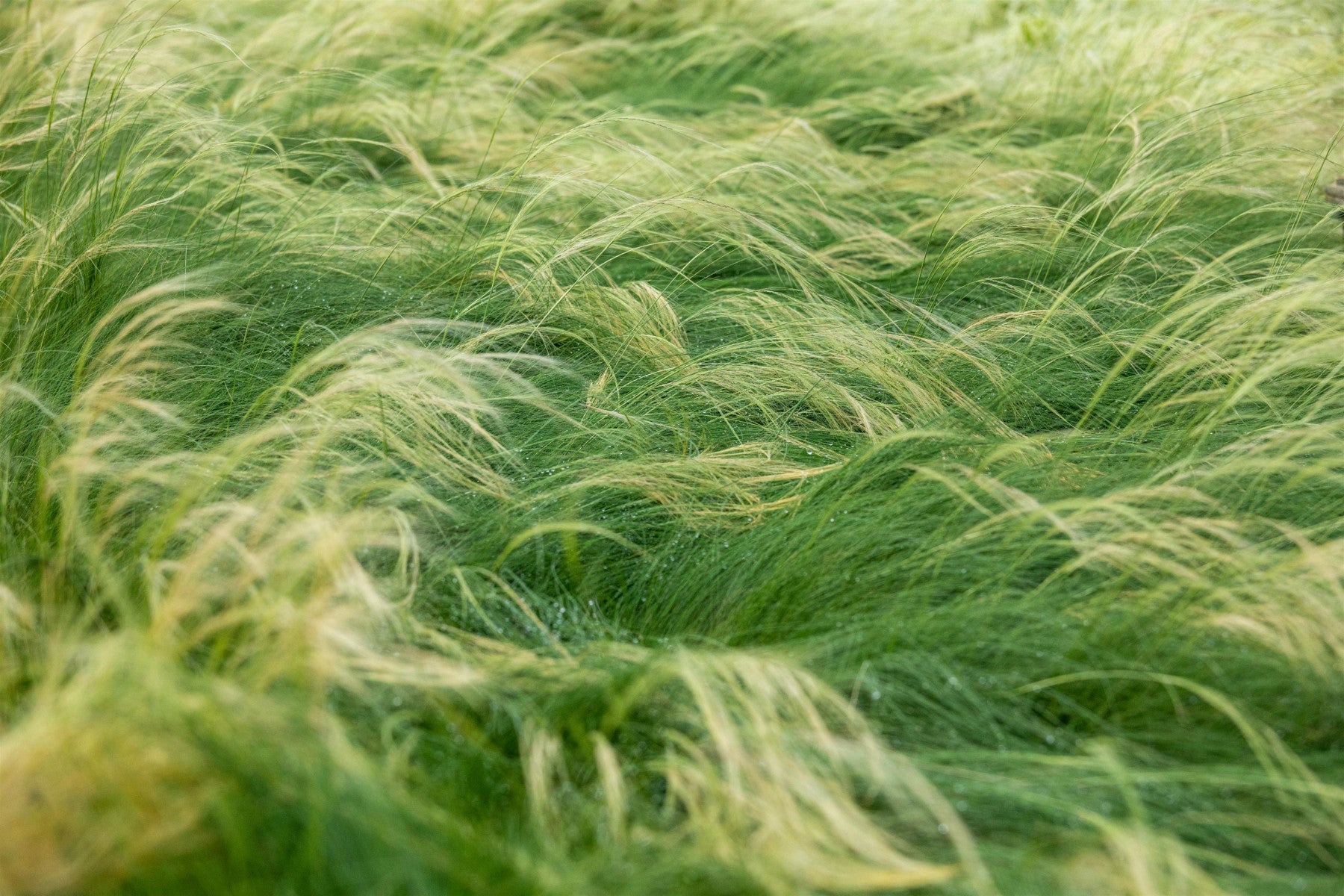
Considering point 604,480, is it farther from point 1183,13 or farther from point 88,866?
point 1183,13

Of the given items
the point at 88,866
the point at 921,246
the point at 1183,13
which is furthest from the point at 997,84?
the point at 88,866

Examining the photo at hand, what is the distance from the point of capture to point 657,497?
Answer: 80.3 inches

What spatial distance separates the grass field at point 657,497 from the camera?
1.36 metres

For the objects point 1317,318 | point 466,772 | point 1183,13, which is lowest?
point 466,772

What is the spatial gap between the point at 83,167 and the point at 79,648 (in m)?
1.75

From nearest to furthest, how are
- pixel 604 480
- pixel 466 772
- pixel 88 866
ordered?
pixel 88 866
pixel 466 772
pixel 604 480

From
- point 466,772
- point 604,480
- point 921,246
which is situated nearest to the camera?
point 466,772

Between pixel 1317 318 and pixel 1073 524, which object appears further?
pixel 1317 318

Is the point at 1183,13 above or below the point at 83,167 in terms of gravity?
above

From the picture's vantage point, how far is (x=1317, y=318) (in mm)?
2336

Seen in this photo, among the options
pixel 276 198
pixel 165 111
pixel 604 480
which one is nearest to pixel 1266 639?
pixel 604 480

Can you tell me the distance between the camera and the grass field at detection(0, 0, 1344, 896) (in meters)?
1.36

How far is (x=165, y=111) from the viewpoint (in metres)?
2.82

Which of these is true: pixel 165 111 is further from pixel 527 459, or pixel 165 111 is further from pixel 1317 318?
pixel 1317 318
